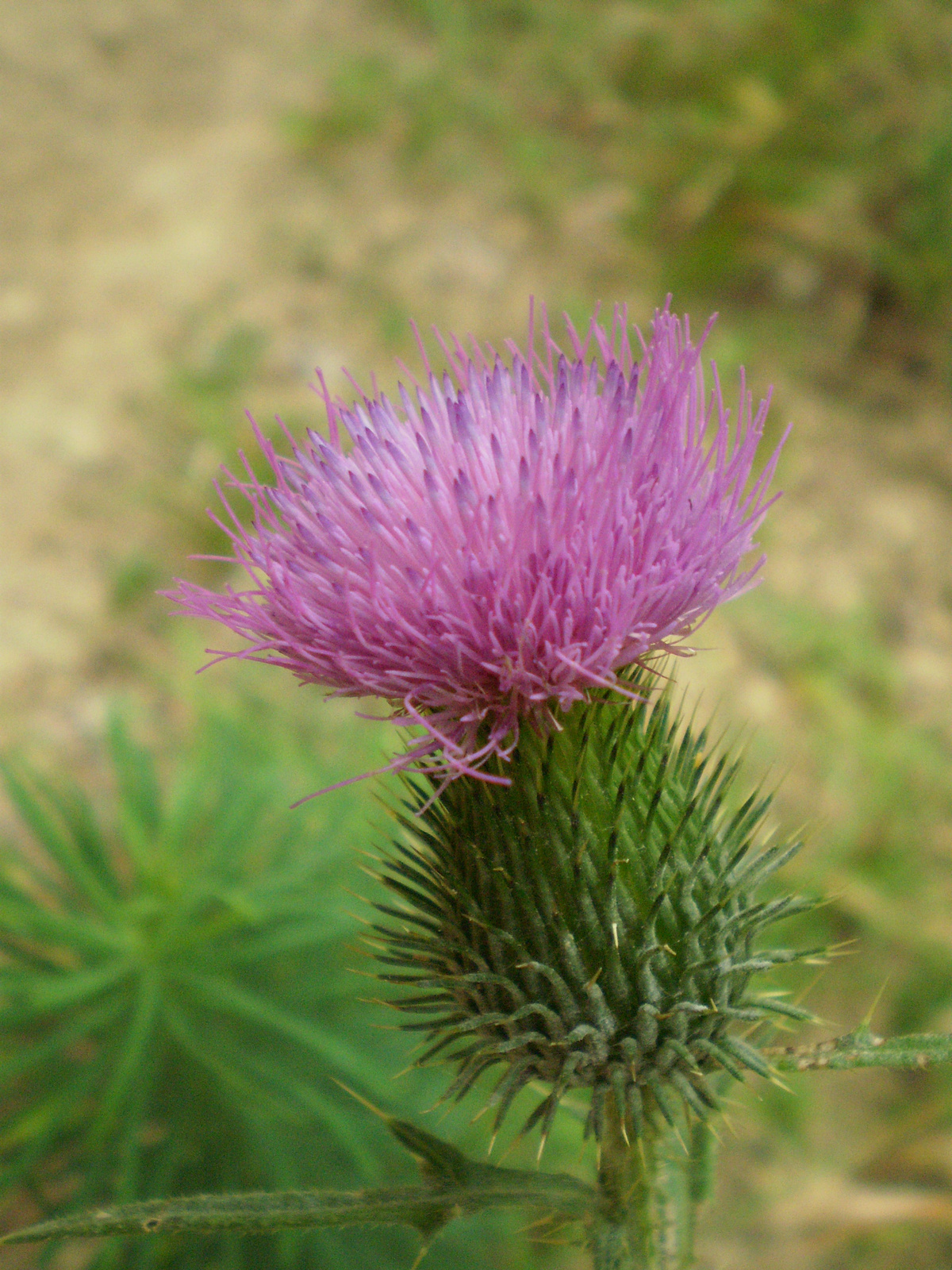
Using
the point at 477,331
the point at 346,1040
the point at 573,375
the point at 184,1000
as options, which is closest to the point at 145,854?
the point at 184,1000

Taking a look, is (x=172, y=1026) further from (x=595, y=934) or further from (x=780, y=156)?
(x=780, y=156)

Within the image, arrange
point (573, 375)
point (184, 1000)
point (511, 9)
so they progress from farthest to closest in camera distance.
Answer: point (511, 9) → point (184, 1000) → point (573, 375)

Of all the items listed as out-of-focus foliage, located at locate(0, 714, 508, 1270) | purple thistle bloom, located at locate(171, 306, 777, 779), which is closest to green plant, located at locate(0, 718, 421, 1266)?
out-of-focus foliage, located at locate(0, 714, 508, 1270)

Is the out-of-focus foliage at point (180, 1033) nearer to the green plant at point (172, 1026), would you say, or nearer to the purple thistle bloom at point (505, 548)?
the green plant at point (172, 1026)

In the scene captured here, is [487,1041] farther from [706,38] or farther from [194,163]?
[194,163]

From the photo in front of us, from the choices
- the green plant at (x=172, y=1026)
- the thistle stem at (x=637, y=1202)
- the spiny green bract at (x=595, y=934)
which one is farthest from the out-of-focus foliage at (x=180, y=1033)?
the spiny green bract at (x=595, y=934)

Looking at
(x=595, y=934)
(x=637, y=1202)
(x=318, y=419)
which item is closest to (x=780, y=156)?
(x=318, y=419)

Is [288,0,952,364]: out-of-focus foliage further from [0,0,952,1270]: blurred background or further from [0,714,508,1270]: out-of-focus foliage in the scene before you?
[0,714,508,1270]: out-of-focus foliage
